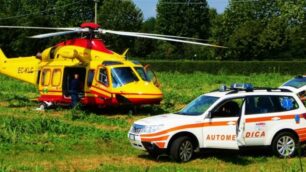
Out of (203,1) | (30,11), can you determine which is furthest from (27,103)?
(30,11)

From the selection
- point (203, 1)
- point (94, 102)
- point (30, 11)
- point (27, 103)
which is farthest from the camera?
point (30, 11)

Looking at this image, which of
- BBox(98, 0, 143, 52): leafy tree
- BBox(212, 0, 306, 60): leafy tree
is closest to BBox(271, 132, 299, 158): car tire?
BBox(212, 0, 306, 60): leafy tree

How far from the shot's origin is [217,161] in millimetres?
13570

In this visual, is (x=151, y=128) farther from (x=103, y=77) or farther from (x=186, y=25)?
(x=186, y=25)

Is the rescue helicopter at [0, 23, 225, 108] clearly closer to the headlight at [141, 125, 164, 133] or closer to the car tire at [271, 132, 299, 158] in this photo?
the car tire at [271, 132, 299, 158]

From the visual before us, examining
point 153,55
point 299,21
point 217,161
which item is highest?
point 299,21

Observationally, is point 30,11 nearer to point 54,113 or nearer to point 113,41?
point 113,41

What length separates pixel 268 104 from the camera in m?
14.5

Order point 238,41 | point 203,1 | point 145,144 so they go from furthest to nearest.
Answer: point 203,1 → point 238,41 → point 145,144

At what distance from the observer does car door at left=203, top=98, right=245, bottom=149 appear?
13664 millimetres

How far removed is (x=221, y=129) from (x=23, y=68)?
16.9 meters

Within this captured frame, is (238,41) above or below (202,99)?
above

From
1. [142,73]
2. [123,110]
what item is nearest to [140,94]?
[142,73]

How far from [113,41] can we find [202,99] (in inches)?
2614
